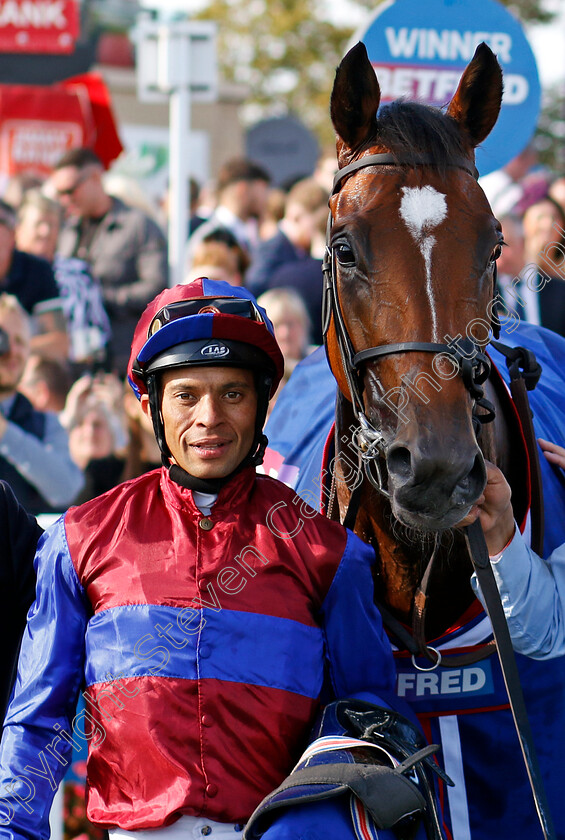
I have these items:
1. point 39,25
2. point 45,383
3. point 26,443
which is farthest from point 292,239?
point 39,25

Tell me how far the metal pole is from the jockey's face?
4639 millimetres

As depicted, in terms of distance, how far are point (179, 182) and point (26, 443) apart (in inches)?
104

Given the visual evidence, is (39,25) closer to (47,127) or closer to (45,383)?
(47,127)

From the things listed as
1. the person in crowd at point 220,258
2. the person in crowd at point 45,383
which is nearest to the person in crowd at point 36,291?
the person in crowd at point 45,383

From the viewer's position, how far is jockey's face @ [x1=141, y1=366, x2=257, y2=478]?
246 centimetres

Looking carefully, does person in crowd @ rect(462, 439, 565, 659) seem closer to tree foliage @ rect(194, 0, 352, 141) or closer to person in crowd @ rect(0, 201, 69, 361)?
person in crowd @ rect(0, 201, 69, 361)

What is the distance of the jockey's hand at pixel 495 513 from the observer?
94.7 inches

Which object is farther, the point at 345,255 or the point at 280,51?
the point at 280,51

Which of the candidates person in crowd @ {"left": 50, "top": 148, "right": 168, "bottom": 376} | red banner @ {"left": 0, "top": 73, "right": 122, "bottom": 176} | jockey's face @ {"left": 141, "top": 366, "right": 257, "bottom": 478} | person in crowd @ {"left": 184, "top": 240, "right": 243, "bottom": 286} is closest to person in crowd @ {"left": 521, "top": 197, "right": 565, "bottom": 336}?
person in crowd @ {"left": 184, "top": 240, "right": 243, "bottom": 286}

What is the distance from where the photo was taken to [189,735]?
2.26m

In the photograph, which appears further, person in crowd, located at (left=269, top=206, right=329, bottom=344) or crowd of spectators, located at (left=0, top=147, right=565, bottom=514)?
person in crowd, located at (left=269, top=206, right=329, bottom=344)

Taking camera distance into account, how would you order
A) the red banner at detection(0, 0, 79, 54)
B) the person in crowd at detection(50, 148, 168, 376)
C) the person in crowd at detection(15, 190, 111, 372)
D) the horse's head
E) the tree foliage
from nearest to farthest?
the horse's head < the person in crowd at detection(15, 190, 111, 372) < the person in crowd at detection(50, 148, 168, 376) < the red banner at detection(0, 0, 79, 54) < the tree foliage

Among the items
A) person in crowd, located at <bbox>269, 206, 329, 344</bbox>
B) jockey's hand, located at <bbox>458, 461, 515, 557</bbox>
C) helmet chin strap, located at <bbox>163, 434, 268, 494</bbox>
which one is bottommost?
jockey's hand, located at <bbox>458, 461, 515, 557</bbox>

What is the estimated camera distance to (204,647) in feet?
7.54
